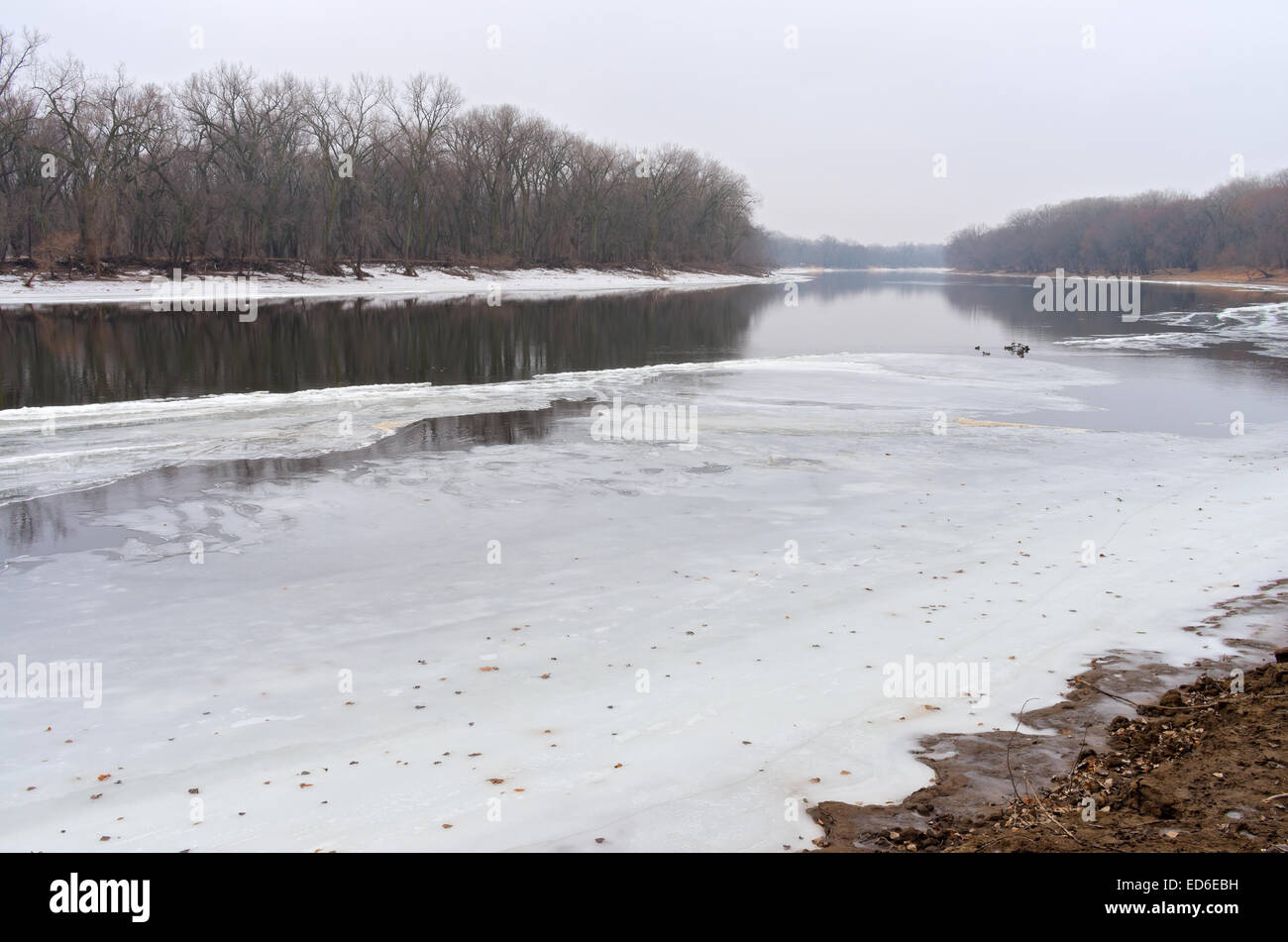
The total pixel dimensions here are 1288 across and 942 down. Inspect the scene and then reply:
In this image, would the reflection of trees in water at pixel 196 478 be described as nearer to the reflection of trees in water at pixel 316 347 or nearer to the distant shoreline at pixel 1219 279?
the reflection of trees in water at pixel 316 347

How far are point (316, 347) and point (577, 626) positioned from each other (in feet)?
78.3

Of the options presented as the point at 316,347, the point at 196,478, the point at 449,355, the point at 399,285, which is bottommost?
the point at 196,478

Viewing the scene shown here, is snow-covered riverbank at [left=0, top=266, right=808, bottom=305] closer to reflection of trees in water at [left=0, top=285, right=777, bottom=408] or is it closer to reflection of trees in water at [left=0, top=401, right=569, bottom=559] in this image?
reflection of trees in water at [left=0, top=285, right=777, bottom=408]

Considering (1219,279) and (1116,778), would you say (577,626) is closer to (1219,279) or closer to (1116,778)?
(1116,778)

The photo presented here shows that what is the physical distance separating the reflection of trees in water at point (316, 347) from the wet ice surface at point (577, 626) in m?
7.27

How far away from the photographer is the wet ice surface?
504cm

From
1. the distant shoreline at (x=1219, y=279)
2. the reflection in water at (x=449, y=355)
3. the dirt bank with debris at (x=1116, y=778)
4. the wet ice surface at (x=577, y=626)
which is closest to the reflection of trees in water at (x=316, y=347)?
the reflection in water at (x=449, y=355)

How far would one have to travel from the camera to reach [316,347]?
28938 millimetres

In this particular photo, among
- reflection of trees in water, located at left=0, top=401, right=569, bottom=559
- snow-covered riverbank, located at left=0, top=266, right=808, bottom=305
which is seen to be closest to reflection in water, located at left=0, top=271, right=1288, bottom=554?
reflection of trees in water, located at left=0, top=401, right=569, bottom=559

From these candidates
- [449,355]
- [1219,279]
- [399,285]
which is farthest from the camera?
[1219,279]

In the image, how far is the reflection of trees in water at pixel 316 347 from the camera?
21297mm

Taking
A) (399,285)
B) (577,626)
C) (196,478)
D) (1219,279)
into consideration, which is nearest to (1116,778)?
(577,626)

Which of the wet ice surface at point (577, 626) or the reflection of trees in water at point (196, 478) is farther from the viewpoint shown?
the reflection of trees in water at point (196, 478)

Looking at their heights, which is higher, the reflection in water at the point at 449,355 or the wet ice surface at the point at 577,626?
the reflection in water at the point at 449,355
